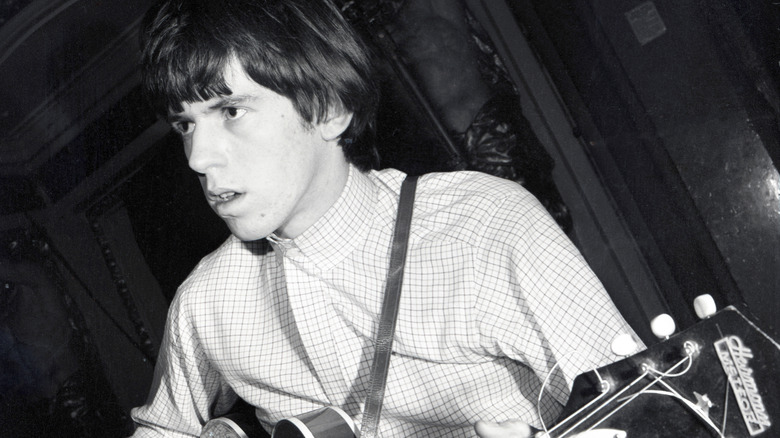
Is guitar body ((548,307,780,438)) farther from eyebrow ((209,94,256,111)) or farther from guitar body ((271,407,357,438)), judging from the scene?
eyebrow ((209,94,256,111))

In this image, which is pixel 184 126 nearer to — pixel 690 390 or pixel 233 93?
pixel 233 93

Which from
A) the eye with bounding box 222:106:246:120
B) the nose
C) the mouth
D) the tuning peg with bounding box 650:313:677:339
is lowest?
the tuning peg with bounding box 650:313:677:339

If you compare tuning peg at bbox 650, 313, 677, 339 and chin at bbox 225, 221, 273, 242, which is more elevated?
chin at bbox 225, 221, 273, 242

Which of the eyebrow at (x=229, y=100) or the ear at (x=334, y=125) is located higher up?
the eyebrow at (x=229, y=100)

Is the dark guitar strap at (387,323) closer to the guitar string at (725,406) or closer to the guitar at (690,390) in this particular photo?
the guitar at (690,390)

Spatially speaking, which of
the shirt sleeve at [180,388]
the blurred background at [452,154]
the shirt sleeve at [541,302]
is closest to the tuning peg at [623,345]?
the shirt sleeve at [541,302]

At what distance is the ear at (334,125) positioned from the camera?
1.13 meters

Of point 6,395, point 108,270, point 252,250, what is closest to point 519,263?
point 252,250

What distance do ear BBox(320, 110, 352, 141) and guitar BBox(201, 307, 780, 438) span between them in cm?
54

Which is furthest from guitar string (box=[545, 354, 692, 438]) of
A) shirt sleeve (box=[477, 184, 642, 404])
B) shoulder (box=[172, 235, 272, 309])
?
shoulder (box=[172, 235, 272, 309])

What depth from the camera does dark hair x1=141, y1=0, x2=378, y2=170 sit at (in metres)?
1.04

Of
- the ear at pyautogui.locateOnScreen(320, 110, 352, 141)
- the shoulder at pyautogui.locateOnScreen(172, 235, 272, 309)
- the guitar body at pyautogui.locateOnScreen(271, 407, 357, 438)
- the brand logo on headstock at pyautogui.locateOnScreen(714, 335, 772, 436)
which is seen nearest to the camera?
the brand logo on headstock at pyautogui.locateOnScreen(714, 335, 772, 436)

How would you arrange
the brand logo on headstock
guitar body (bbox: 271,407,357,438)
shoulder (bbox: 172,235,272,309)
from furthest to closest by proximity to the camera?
shoulder (bbox: 172,235,272,309)
guitar body (bbox: 271,407,357,438)
the brand logo on headstock

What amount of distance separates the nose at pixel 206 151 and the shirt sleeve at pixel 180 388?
0.32 metres
